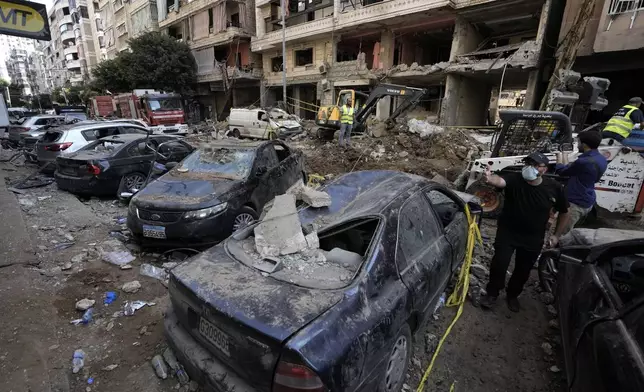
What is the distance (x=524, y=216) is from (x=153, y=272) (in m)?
4.45

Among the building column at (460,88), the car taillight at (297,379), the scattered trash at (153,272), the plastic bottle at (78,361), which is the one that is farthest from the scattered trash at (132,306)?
the building column at (460,88)

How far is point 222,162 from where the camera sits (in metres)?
5.31

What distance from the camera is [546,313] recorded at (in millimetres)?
3609

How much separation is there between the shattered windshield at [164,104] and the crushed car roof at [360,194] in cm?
1877

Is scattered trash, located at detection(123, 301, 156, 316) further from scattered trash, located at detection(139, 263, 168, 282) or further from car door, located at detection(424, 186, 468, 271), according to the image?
car door, located at detection(424, 186, 468, 271)

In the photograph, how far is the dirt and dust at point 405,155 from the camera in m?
9.63

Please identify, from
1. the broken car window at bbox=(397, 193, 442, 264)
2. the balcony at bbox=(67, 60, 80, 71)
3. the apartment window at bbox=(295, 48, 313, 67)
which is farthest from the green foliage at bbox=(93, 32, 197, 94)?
the balcony at bbox=(67, 60, 80, 71)

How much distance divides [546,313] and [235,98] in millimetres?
30209

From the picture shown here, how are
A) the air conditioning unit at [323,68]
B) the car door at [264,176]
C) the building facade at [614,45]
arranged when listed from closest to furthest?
the car door at [264,176] < the building facade at [614,45] < the air conditioning unit at [323,68]

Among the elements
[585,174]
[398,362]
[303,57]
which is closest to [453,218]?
[398,362]

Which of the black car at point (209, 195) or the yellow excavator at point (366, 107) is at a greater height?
the yellow excavator at point (366, 107)

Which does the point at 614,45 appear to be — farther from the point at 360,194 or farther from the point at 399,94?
the point at 360,194

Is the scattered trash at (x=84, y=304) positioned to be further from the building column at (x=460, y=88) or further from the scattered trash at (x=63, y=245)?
the building column at (x=460, y=88)

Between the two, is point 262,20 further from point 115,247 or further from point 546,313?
point 546,313
